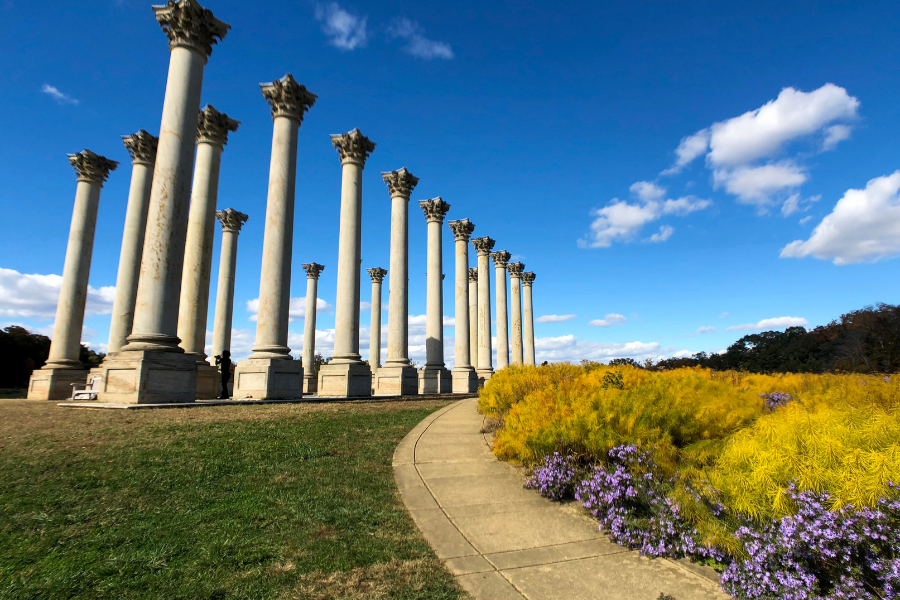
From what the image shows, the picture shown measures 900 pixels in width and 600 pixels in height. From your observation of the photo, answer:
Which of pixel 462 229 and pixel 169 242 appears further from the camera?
pixel 462 229

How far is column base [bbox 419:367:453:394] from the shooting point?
39.9 metres

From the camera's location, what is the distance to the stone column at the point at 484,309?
2173 inches

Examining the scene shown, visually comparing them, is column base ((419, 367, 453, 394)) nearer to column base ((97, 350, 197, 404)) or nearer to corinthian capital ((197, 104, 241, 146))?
column base ((97, 350, 197, 404))

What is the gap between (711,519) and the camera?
6148mm

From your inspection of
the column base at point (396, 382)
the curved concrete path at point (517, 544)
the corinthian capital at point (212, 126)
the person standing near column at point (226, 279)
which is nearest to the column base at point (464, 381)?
the column base at point (396, 382)

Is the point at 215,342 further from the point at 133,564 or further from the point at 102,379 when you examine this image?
the point at 133,564

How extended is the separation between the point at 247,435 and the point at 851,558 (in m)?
13.5

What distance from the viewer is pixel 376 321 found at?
64.6 metres

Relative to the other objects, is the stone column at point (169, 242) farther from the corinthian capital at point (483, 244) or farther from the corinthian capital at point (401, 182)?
the corinthian capital at point (483, 244)

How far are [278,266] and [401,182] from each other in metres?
15.3

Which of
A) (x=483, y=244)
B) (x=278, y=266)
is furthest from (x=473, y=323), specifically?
(x=278, y=266)

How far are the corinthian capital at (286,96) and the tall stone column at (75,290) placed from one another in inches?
638

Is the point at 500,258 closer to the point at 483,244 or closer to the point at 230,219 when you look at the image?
the point at 483,244

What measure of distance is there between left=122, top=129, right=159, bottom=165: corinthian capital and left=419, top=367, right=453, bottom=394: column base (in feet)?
89.5
